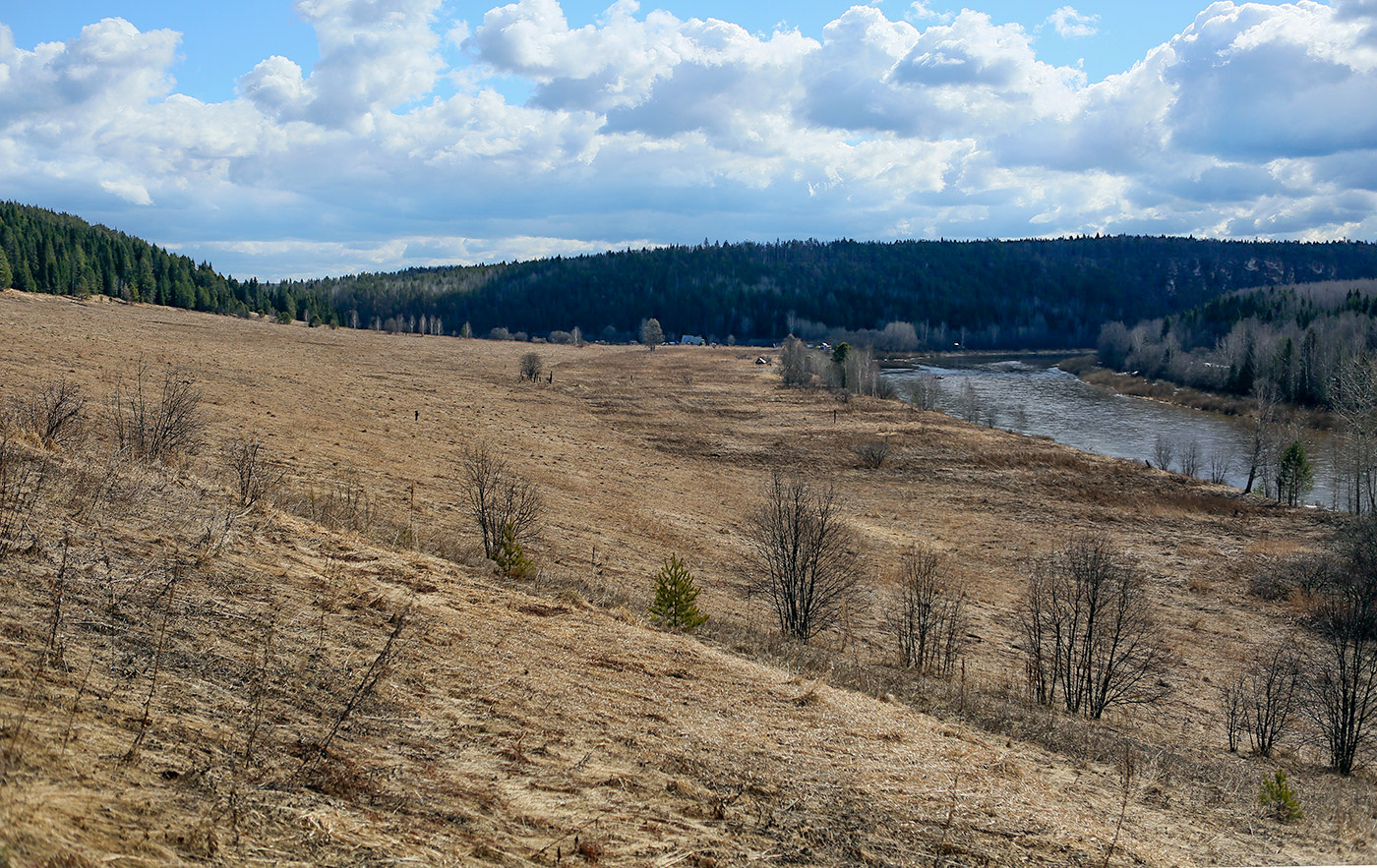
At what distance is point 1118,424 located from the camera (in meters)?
66.4

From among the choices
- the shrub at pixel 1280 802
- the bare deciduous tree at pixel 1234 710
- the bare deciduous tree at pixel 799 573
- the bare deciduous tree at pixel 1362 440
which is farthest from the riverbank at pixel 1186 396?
the shrub at pixel 1280 802

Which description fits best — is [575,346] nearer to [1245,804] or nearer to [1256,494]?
[1256,494]

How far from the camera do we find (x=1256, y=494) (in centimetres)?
4134

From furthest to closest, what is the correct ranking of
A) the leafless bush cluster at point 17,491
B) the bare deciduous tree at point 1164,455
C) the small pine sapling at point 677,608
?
the bare deciduous tree at point 1164,455
the small pine sapling at point 677,608
the leafless bush cluster at point 17,491

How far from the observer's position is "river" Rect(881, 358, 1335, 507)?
5088cm

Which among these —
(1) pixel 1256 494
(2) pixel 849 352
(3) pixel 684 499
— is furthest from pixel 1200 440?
(3) pixel 684 499

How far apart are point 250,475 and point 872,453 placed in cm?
3918

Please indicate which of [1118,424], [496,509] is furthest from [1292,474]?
[496,509]

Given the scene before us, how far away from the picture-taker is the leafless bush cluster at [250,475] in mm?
12281

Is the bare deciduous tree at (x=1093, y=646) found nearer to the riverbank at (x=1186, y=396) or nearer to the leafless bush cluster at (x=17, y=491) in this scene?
the leafless bush cluster at (x=17, y=491)

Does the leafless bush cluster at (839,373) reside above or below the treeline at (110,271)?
below

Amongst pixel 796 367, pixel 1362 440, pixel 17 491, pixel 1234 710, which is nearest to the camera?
pixel 17 491

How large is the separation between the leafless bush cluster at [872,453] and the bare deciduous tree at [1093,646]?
55.9ft

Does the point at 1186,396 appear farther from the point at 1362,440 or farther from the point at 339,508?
the point at 339,508
